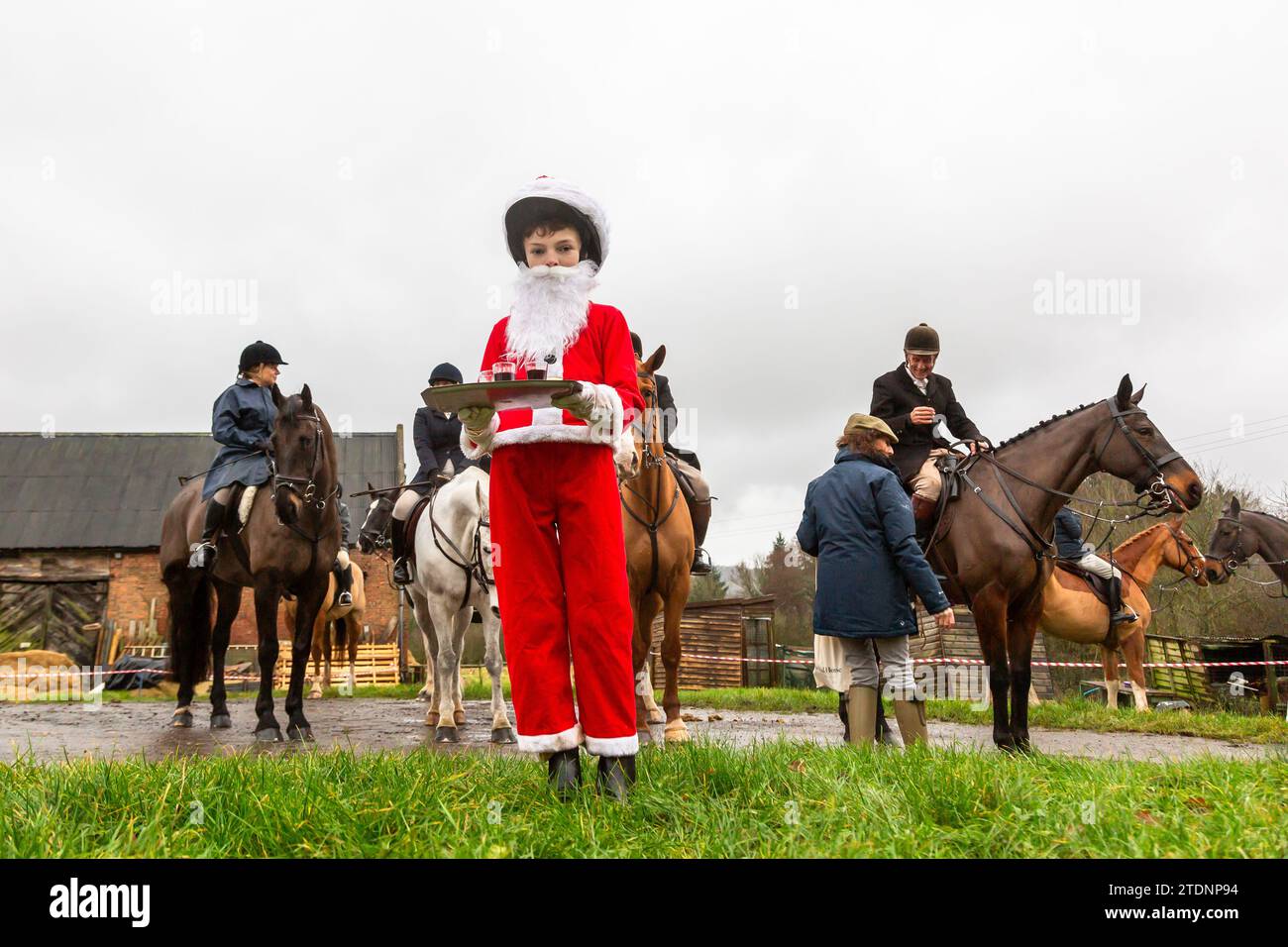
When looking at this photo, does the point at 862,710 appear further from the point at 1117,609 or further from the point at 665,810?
the point at 1117,609

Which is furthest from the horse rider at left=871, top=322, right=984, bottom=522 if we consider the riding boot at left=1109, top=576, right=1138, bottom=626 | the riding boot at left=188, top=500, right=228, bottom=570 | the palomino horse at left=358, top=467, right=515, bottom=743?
the riding boot at left=1109, top=576, right=1138, bottom=626

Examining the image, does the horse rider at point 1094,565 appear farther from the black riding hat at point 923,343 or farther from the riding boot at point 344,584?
the riding boot at point 344,584

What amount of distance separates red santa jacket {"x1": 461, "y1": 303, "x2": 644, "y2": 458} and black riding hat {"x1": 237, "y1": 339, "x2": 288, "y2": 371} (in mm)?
5716

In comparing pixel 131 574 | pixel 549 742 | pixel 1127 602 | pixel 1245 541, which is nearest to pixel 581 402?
pixel 549 742

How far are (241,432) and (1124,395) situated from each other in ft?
25.1

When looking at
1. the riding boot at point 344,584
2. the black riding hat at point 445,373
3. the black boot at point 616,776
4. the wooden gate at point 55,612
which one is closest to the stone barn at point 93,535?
the wooden gate at point 55,612

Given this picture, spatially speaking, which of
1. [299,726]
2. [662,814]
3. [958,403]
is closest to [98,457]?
[299,726]

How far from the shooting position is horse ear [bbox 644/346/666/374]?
690 cm

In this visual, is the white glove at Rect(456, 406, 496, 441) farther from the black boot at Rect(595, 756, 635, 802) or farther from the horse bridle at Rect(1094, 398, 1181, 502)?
the horse bridle at Rect(1094, 398, 1181, 502)

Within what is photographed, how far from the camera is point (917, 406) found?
8.21m
